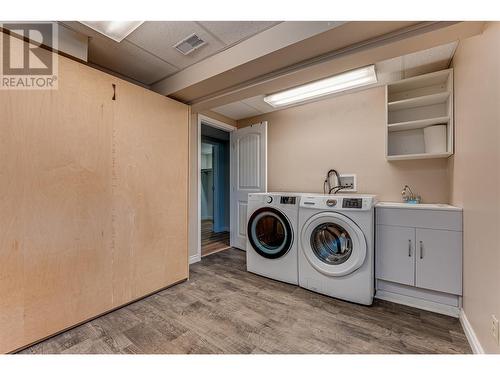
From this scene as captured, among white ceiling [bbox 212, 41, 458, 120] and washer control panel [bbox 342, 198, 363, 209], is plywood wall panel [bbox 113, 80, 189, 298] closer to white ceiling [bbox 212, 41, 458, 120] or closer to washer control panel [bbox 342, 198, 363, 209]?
washer control panel [bbox 342, 198, 363, 209]

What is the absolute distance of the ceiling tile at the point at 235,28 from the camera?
1.48 meters

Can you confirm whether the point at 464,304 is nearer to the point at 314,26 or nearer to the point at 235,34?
the point at 314,26

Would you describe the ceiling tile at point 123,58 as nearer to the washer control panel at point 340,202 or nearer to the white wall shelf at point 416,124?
the washer control panel at point 340,202

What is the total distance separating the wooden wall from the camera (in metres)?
1.29

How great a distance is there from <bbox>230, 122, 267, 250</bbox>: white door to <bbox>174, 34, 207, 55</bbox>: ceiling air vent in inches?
60.7

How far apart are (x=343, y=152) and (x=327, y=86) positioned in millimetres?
840

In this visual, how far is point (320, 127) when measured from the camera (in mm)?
2883

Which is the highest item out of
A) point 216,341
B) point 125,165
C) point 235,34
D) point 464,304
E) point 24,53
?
point 235,34

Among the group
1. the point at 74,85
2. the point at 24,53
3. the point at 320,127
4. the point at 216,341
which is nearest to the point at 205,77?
the point at 74,85

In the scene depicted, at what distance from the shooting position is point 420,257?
1.85 meters

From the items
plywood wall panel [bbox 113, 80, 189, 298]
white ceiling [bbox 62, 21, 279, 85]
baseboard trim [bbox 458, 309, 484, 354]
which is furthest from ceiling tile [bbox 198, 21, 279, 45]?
baseboard trim [bbox 458, 309, 484, 354]

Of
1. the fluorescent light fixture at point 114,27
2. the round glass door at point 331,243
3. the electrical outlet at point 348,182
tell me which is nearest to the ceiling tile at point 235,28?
the fluorescent light fixture at point 114,27

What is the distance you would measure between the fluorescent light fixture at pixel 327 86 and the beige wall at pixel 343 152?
1.08ft
